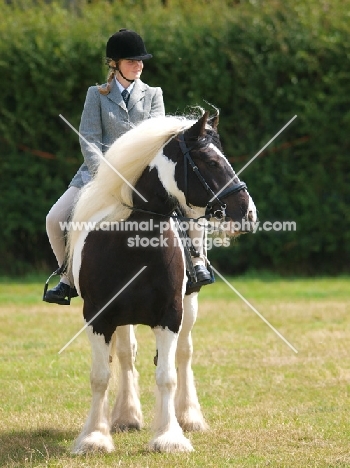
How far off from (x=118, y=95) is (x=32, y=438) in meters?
2.38

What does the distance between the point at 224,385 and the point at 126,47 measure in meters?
3.05

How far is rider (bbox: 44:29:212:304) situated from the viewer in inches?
243

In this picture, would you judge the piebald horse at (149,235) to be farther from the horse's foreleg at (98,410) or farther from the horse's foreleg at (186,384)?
the horse's foreleg at (186,384)

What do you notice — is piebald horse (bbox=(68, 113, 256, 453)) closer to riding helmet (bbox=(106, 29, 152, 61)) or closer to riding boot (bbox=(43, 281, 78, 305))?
riding boot (bbox=(43, 281, 78, 305))

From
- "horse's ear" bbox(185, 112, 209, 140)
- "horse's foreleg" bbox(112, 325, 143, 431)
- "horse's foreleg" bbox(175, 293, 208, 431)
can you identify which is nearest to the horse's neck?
"horse's ear" bbox(185, 112, 209, 140)

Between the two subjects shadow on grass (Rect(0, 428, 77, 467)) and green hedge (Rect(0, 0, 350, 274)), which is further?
green hedge (Rect(0, 0, 350, 274))

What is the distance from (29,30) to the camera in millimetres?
15336

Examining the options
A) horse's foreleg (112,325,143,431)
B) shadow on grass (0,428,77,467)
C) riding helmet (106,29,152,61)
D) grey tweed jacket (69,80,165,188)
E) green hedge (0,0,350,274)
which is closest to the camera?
shadow on grass (0,428,77,467)

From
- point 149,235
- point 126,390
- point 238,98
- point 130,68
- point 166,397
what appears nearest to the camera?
point 149,235

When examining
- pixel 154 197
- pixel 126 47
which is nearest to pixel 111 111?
pixel 126 47

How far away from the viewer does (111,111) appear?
627 centimetres

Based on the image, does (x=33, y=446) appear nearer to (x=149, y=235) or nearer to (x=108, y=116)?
(x=149, y=235)

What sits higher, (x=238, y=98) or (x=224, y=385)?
(x=238, y=98)

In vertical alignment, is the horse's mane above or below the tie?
below
